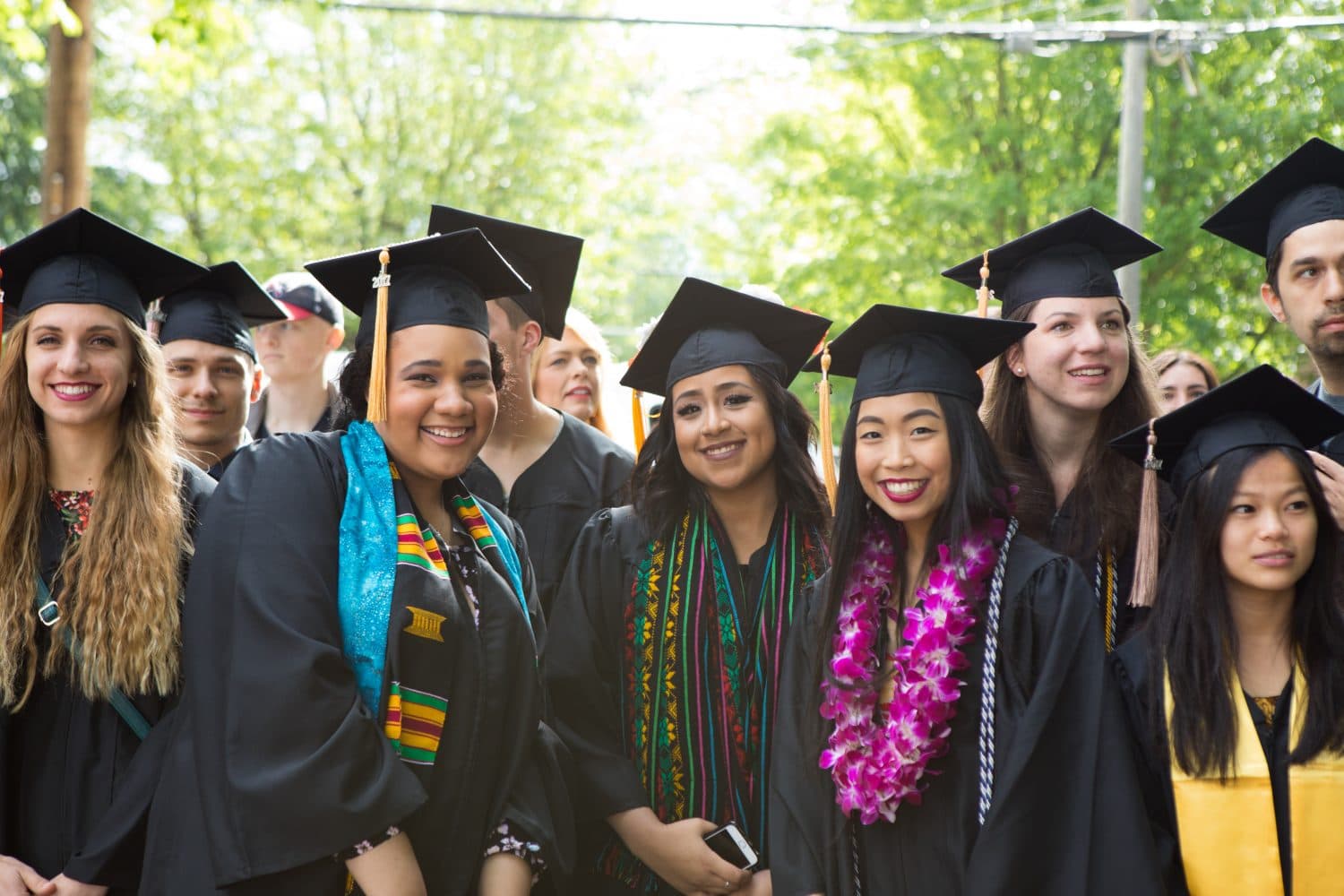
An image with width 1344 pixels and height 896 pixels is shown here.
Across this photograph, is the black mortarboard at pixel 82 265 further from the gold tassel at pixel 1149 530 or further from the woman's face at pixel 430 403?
the gold tassel at pixel 1149 530

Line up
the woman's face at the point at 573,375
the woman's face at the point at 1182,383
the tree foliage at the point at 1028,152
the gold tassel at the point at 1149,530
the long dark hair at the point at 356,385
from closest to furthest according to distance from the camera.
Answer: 1. the long dark hair at the point at 356,385
2. the gold tassel at the point at 1149,530
3. the woman's face at the point at 1182,383
4. the woman's face at the point at 573,375
5. the tree foliage at the point at 1028,152

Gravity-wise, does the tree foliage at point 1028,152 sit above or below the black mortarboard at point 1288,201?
above

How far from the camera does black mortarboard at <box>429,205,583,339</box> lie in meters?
4.65

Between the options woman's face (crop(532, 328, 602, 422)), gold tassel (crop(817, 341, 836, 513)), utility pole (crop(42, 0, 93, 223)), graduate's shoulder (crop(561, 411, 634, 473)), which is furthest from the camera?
utility pole (crop(42, 0, 93, 223))

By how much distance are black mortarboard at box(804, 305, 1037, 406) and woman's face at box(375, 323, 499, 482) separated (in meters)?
0.93

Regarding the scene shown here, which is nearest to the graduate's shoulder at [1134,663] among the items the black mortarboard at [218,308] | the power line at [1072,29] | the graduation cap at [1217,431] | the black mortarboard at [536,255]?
the graduation cap at [1217,431]

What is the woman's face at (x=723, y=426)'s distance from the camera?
375cm

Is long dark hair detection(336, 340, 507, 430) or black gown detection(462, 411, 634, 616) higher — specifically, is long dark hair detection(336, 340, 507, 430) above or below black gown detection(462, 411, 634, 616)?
above

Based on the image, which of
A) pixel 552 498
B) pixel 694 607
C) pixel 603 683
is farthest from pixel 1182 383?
pixel 603 683

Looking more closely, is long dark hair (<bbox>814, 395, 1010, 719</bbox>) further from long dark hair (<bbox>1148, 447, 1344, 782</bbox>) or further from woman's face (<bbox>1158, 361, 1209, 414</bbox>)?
woman's face (<bbox>1158, 361, 1209, 414</bbox>)

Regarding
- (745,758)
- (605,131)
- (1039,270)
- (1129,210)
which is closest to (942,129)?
(1129,210)

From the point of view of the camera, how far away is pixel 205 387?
15.2 ft

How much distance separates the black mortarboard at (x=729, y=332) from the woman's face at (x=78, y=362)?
143 centimetres

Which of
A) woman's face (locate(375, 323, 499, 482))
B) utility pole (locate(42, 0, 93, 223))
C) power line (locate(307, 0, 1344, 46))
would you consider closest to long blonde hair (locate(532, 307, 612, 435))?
woman's face (locate(375, 323, 499, 482))
